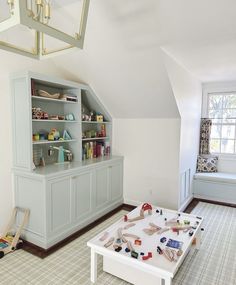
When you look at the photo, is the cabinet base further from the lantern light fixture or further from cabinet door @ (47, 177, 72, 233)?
the lantern light fixture

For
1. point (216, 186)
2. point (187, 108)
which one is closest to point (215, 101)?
point (187, 108)

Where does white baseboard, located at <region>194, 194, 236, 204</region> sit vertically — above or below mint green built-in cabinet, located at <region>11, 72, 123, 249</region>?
below

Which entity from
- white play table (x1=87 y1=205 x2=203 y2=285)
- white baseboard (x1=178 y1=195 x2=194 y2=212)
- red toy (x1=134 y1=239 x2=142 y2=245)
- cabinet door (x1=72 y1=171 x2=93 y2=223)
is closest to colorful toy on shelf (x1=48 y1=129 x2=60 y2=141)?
cabinet door (x1=72 y1=171 x2=93 y2=223)

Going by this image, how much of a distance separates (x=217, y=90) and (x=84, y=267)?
3904 mm

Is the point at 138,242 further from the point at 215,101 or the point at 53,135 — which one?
the point at 215,101

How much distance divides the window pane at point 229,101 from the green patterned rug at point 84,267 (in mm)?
2609

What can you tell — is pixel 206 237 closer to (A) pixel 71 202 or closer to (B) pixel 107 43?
(A) pixel 71 202

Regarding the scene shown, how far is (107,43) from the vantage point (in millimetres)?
2436

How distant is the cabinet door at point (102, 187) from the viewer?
3.21 metres

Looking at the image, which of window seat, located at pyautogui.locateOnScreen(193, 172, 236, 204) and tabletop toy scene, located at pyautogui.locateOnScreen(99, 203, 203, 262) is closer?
tabletop toy scene, located at pyautogui.locateOnScreen(99, 203, 203, 262)

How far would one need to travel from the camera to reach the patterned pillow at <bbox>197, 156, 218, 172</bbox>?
4.30m

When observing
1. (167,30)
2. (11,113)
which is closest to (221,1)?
(167,30)

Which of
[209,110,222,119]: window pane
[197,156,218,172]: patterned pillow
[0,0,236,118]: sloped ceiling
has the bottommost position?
[197,156,218,172]: patterned pillow

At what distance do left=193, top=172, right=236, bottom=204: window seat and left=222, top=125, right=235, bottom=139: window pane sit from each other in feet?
2.45
